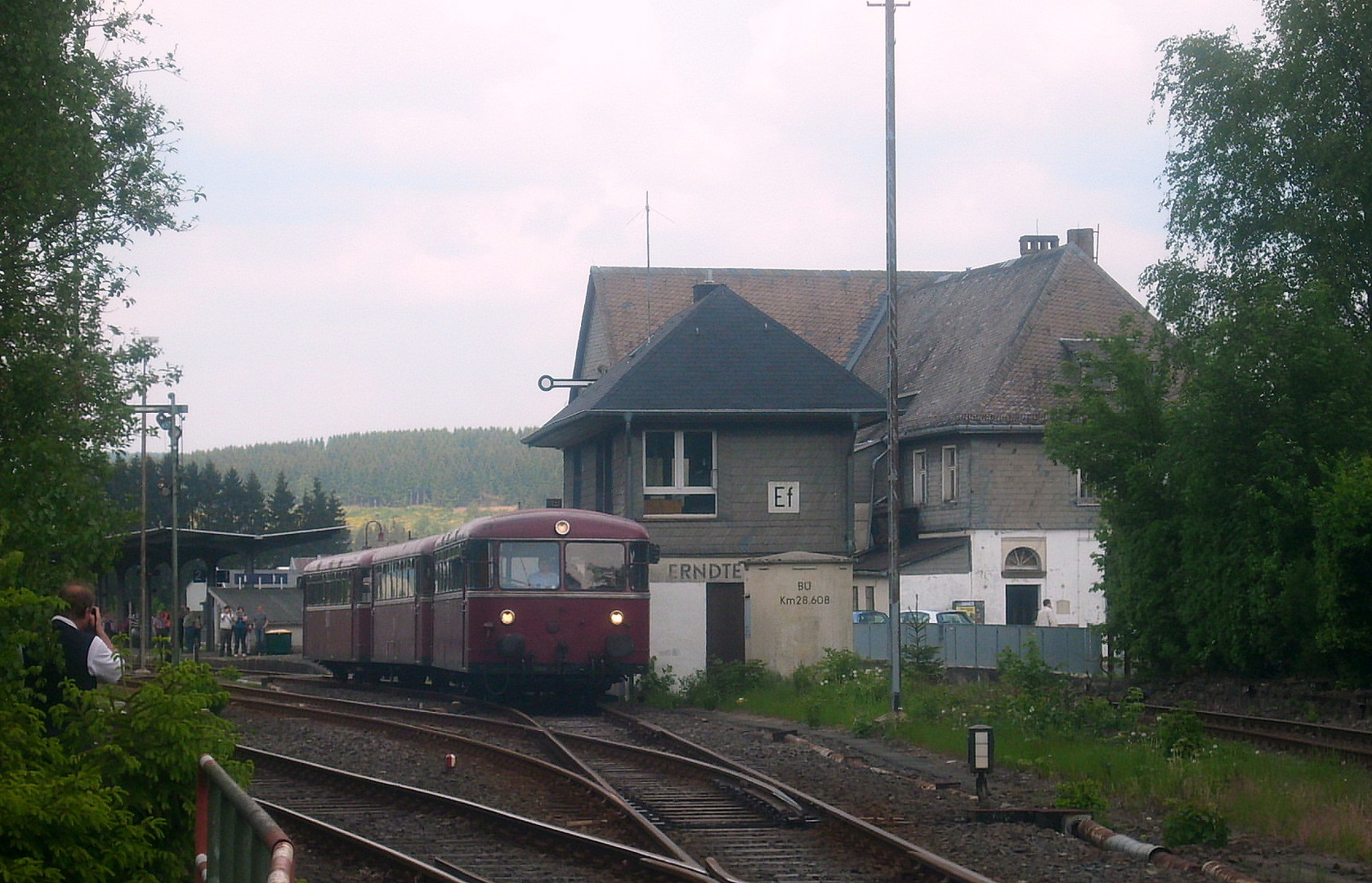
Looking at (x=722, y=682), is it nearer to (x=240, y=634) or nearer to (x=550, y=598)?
(x=550, y=598)

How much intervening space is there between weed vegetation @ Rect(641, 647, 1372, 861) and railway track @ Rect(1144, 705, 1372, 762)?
0.71m

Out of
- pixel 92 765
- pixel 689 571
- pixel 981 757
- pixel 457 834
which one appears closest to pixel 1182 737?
pixel 981 757

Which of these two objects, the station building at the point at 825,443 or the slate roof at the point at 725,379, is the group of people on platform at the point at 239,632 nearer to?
the station building at the point at 825,443

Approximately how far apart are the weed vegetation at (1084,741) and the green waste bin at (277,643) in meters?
33.8

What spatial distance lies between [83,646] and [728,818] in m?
5.77

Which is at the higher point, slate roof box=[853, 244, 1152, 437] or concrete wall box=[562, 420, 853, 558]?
slate roof box=[853, 244, 1152, 437]

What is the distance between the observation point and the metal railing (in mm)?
4973

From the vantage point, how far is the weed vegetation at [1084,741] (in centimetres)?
1221

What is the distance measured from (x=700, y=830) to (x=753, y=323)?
26814mm

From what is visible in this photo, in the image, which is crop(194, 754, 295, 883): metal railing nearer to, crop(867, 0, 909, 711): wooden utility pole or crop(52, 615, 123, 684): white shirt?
crop(52, 615, 123, 684): white shirt

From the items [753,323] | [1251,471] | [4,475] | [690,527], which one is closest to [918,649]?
[1251,471]

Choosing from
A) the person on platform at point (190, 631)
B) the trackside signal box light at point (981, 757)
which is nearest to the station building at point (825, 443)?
the person on platform at point (190, 631)

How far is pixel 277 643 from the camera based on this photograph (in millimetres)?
58469

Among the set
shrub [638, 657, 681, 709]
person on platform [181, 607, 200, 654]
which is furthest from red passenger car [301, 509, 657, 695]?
person on platform [181, 607, 200, 654]
